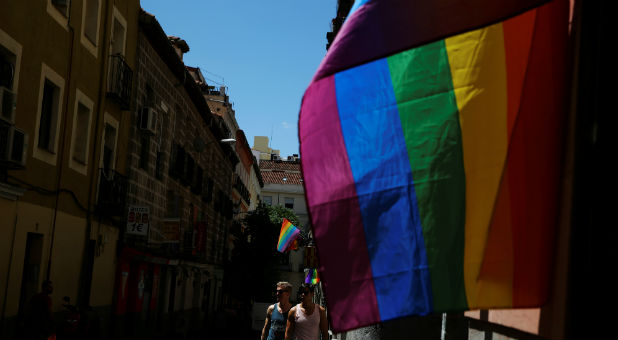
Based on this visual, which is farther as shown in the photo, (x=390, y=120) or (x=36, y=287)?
(x=36, y=287)

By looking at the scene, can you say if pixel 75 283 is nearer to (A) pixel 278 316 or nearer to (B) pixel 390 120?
(A) pixel 278 316

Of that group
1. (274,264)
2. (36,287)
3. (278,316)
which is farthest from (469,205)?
(274,264)

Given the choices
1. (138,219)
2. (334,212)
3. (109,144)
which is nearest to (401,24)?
(334,212)

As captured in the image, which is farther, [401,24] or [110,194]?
[110,194]

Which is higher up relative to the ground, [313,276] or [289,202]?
[289,202]

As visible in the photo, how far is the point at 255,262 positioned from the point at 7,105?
140ft

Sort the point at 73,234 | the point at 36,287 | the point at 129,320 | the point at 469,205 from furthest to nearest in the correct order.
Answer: the point at 129,320 → the point at 73,234 → the point at 36,287 → the point at 469,205

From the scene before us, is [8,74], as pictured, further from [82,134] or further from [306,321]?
[306,321]

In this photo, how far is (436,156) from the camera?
327cm

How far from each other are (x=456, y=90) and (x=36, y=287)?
1482 centimetres

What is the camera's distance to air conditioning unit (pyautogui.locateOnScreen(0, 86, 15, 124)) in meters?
13.4

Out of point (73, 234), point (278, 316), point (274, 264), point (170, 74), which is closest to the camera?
point (278, 316)

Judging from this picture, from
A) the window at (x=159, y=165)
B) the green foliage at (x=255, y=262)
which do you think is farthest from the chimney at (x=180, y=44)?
the green foliage at (x=255, y=262)

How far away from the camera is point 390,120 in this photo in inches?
133
